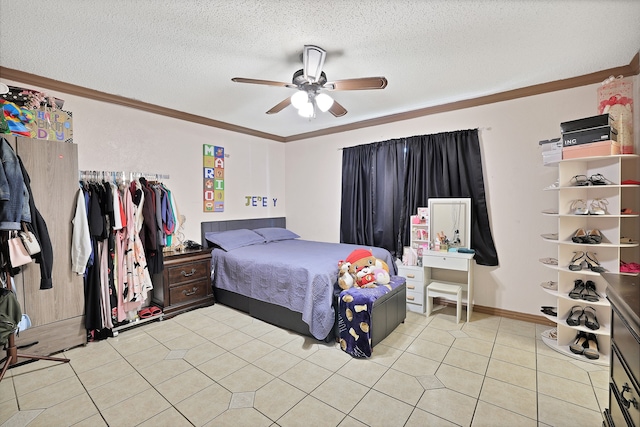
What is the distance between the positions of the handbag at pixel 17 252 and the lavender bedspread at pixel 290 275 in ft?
6.08

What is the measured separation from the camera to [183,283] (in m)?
3.61

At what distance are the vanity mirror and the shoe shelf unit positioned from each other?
91 centimetres

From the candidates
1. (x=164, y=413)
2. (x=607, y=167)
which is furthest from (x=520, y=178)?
(x=164, y=413)

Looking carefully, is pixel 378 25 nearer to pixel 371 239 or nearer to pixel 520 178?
pixel 520 178

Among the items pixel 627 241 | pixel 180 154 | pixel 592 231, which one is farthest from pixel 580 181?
pixel 180 154

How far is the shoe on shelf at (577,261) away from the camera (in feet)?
8.53

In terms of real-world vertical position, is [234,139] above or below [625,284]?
above

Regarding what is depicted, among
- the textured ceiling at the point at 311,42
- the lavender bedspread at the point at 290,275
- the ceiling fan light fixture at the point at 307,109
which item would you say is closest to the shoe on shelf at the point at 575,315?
the lavender bedspread at the point at 290,275

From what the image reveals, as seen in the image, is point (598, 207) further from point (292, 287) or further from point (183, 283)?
point (183, 283)

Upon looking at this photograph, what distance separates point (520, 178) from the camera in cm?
334

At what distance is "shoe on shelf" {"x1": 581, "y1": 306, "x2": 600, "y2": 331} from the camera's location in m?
2.50

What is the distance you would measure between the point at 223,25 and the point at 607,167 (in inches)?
130

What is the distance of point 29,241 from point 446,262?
3.97m

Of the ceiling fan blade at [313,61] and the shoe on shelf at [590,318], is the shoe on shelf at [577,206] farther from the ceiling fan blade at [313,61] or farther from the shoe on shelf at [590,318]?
the ceiling fan blade at [313,61]
